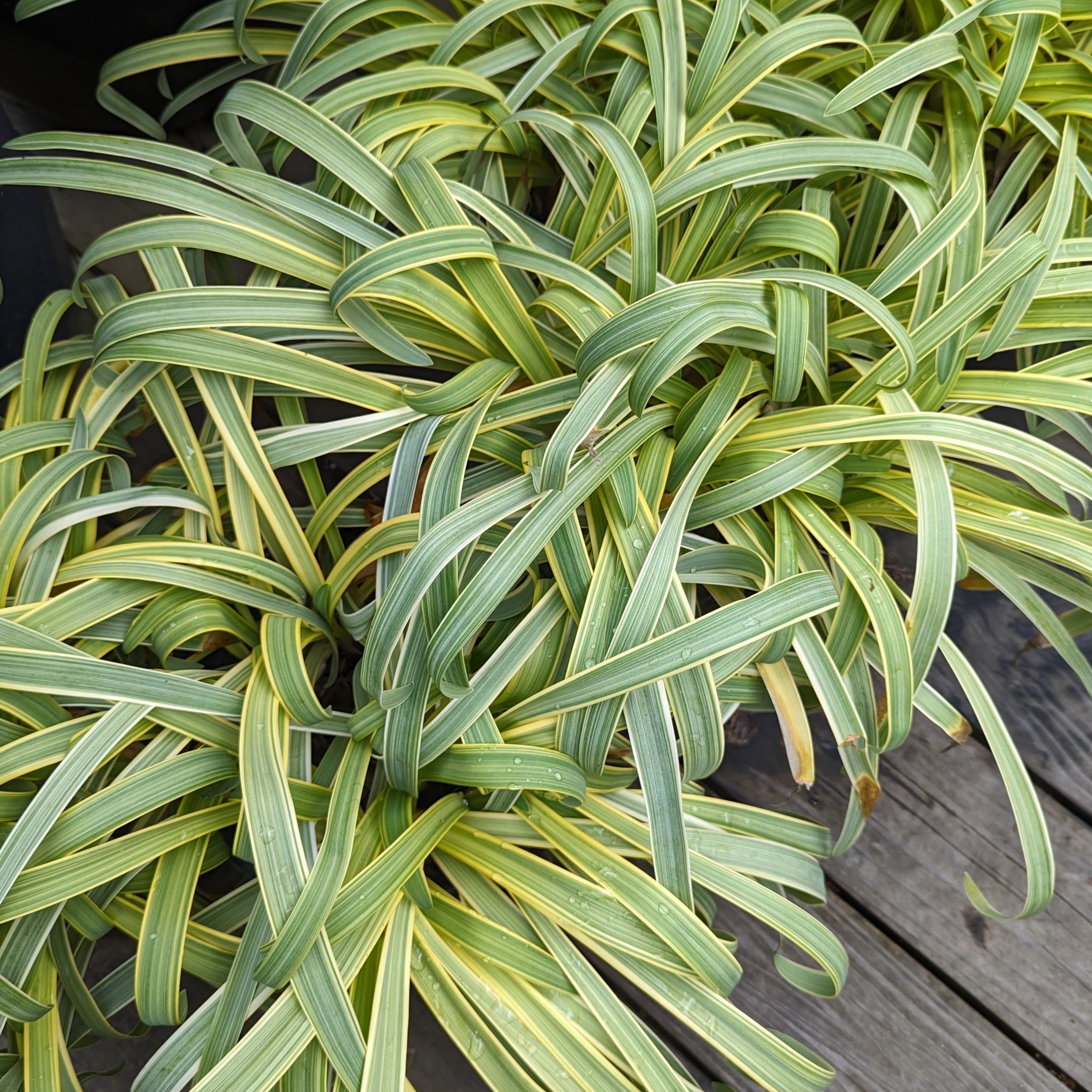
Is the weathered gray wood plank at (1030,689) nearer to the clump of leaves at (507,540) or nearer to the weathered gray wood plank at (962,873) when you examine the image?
the weathered gray wood plank at (962,873)

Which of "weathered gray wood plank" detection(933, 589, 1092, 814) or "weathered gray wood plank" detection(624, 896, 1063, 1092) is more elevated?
"weathered gray wood plank" detection(933, 589, 1092, 814)

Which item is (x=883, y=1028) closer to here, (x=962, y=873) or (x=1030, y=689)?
(x=962, y=873)

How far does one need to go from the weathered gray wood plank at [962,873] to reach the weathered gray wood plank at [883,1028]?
25mm

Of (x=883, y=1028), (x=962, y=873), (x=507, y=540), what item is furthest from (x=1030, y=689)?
(x=507, y=540)

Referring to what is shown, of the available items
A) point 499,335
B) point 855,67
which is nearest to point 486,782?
point 499,335

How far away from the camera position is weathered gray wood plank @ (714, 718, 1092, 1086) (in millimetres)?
942

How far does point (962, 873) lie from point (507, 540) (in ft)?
2.25

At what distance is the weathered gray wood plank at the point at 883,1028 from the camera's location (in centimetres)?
93

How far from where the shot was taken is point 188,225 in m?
0.70

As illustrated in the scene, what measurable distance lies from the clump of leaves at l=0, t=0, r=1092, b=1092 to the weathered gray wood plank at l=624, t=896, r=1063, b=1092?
228 mm

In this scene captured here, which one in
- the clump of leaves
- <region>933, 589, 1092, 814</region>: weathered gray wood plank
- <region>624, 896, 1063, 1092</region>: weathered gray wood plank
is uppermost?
the clump of leaves

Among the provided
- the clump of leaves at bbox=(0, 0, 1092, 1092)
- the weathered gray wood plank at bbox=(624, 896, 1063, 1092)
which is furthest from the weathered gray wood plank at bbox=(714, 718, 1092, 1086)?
the clump of leaves at bbox=(0, 0, 1092, 1092)

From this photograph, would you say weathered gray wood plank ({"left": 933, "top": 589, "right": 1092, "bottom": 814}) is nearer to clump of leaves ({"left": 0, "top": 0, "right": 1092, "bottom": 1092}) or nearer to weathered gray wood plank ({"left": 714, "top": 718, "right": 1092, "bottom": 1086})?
weathered gray wood plank ({"left": 714, "top": 718, "right": 1092, "bottom": 1086})

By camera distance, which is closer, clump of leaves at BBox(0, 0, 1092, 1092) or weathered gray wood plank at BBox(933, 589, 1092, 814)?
clump of leaves at BBox(0, 0, 1092, 1092)
